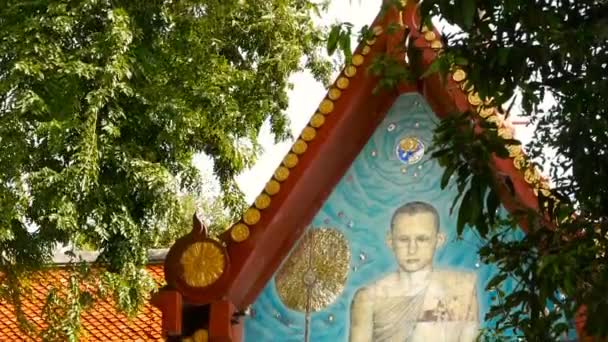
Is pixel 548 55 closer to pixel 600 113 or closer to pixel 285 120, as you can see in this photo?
pixel 600 113

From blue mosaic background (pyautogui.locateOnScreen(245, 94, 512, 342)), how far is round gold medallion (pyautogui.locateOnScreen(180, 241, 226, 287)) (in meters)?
0.49

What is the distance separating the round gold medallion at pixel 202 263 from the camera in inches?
423

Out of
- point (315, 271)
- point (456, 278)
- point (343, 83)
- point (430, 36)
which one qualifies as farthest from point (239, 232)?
point (430, 36)

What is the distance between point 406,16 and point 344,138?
1.07 m

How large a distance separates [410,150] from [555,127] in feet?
14.5

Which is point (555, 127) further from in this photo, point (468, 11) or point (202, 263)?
point (202, 263)

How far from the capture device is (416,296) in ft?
35.3

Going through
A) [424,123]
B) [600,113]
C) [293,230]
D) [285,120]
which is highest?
[285,120]

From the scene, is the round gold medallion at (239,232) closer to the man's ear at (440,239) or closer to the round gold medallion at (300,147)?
the round gold medallion at (300,147)

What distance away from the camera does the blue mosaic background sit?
1087 centimetres

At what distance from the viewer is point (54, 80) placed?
11.2 meters

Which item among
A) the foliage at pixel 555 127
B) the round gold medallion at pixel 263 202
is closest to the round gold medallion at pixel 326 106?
the round gold medallion at pixel 263 202

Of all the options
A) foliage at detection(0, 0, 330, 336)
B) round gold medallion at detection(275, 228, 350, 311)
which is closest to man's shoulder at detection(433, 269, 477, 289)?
round gold medallion at detection(275, 228, 350, 311)

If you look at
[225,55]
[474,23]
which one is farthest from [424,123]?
[474,23]
